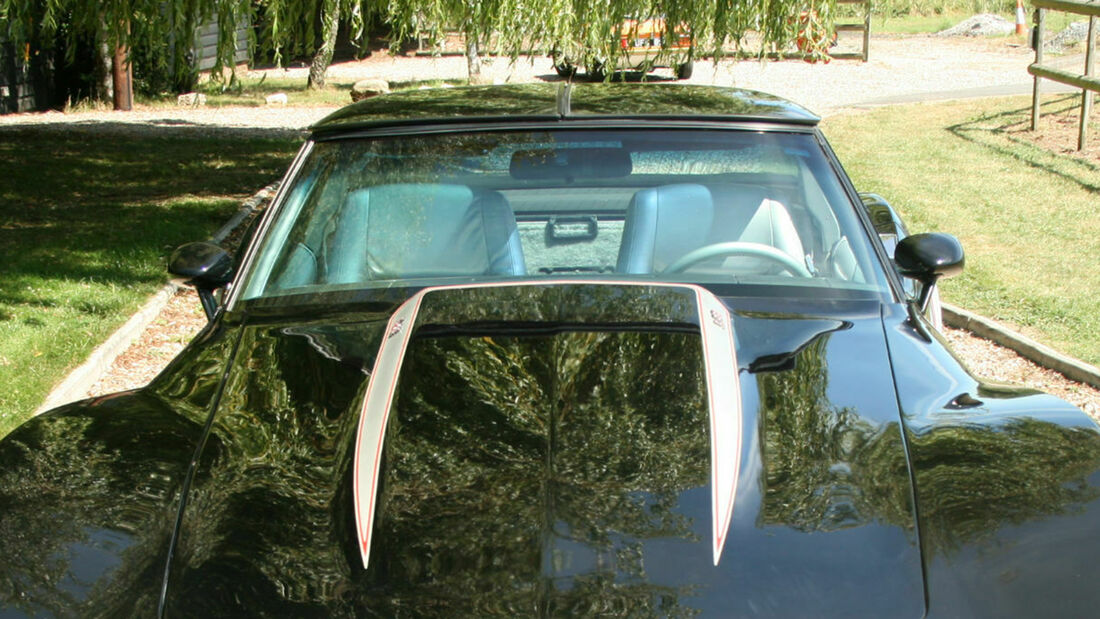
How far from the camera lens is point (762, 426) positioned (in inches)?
96.8

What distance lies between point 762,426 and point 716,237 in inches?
41.1

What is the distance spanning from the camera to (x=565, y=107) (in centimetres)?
353

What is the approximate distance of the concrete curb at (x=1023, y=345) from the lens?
5.62 meters

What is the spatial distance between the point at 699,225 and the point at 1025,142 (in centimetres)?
1124

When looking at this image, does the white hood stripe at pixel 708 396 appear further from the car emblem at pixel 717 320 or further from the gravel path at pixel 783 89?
the gravel path at pixel 783 89

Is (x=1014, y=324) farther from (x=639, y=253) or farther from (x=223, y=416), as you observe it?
(x=223, y=416)

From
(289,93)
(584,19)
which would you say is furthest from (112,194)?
(289,93)

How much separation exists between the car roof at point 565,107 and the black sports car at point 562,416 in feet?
0.06

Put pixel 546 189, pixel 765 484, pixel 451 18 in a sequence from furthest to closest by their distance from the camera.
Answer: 1. pixel 451 18
2. pixel 546 189
3. pixel 765 484

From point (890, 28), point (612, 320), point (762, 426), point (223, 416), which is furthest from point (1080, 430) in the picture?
point (890, 28)

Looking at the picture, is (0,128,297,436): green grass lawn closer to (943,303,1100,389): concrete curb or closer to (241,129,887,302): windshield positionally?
(241,129,887,302): windshield

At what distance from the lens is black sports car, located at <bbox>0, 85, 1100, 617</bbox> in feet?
6.59

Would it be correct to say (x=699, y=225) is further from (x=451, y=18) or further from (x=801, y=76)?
(x=801, y=76)

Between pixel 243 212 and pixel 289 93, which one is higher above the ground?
pixel 289 93
